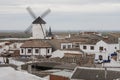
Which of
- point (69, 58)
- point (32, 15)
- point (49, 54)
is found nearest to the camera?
point (69, 58)

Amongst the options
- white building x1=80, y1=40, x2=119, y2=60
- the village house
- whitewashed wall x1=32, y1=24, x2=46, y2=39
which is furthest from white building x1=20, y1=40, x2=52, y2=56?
whitewashed wall x1=32, y1=24, x2=46, y2=39

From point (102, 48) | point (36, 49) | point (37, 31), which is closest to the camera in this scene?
point (102, 48)

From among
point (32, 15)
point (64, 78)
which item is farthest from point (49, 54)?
point (64, 78)

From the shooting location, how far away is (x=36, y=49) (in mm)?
57969

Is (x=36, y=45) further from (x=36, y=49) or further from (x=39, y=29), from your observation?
(x=39, y=29)

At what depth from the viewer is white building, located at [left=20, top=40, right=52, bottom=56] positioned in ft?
190

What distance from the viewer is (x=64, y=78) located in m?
30.3

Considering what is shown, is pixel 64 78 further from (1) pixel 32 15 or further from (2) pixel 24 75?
(1) pixel 32 15

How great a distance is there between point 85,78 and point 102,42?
82.1 ft

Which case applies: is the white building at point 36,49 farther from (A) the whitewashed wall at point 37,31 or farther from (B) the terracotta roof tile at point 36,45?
(A) the whitewashed wall at point 37,31

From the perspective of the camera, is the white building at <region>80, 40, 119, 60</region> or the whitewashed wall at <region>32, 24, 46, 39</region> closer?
the white building at <region>80, 40, 119, 60</region>

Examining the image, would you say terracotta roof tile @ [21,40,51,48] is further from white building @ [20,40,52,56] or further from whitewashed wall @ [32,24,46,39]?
whitewashed wall @ [32,24,46,39]

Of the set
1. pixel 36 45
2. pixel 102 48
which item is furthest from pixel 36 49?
pixel 102 48

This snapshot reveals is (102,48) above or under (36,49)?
above
